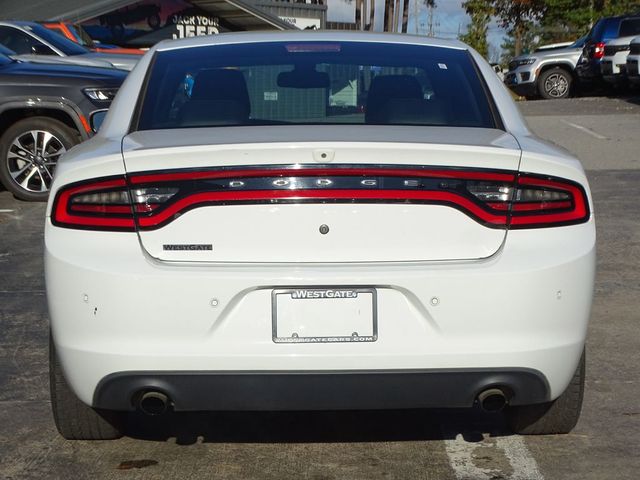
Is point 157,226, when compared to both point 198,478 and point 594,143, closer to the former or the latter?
point 198,478

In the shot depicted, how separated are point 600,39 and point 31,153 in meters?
17.7

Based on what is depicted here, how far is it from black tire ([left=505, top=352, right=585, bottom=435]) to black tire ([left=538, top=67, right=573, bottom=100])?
2450 centimetres

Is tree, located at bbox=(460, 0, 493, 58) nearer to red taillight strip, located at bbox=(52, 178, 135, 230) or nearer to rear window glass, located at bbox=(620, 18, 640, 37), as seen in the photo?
rear window glass, located at bbox=(620, 18, 640, 37)

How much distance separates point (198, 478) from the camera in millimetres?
4215

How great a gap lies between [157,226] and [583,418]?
6.88ft

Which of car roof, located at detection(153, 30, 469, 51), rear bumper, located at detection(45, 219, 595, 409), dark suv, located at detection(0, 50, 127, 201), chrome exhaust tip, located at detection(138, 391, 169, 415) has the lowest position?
dark suv, located at detection(0, 50, 127, 201)

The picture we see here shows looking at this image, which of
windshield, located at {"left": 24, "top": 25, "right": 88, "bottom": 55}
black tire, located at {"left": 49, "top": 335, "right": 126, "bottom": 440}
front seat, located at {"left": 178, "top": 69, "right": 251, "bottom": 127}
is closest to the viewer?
black tire, located at {"left": 49, "top": 335, "right": 126, "bottom": 440}

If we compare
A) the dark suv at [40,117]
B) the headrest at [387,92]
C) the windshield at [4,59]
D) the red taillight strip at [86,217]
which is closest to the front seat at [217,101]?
the headrest at [387,92]

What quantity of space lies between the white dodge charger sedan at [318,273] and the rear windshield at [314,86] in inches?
25.3

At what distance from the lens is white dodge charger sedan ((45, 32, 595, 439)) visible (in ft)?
12.2

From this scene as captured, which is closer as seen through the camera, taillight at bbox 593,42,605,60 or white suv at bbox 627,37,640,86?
white suv at bbox 627,37,640,86

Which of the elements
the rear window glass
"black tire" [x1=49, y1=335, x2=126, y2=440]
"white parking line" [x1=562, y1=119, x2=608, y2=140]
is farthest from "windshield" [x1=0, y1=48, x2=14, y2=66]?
the rear window glass

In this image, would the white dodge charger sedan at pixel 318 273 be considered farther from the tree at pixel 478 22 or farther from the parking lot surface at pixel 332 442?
the tree at pixel 478 22

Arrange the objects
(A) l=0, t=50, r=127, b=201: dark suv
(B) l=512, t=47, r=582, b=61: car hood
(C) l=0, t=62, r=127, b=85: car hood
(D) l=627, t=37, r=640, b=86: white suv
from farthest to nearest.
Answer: (B) l=512, t=47, r=582, b=61: car hood
(D) l=627, t=37, r=640, b=86: white suv
(C) l=0, t=62, r=127, b=85: car hood
(A) l=0, t=50, r=127, b=201: dark suv
